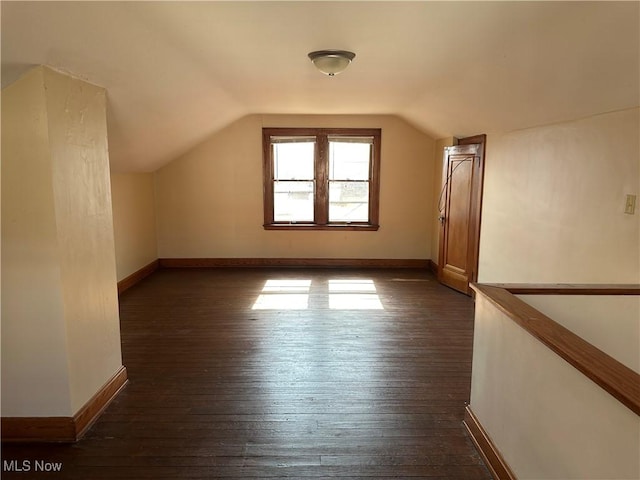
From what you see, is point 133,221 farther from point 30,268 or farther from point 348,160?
point 30,268

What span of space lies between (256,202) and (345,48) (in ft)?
12.6

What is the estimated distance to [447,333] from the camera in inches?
155

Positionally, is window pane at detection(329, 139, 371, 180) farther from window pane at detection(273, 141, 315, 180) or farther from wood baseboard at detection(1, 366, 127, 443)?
wood baseboard at detection(1, 366, 127, 443)

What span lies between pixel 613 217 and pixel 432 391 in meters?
1.57

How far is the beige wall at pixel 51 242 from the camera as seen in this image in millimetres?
2121

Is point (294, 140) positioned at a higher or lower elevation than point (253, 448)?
higher

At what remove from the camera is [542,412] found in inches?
67.3

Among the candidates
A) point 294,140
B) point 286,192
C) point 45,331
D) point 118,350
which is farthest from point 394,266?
point 45,331

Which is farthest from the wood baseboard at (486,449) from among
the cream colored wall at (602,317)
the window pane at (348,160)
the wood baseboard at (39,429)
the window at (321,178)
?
the window pane at (348,160)

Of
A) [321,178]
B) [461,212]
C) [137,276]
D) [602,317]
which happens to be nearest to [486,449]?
[602,317]

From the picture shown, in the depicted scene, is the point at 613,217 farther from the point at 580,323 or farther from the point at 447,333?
the point at 447,333

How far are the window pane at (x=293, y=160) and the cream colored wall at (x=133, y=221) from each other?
183 cm

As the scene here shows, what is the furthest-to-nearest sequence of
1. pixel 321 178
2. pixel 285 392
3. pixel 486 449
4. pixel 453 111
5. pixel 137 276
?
pixel 321 178 → pixel 137 276 → pixel 453 111 → pixel 285 392 → pixel 486 449

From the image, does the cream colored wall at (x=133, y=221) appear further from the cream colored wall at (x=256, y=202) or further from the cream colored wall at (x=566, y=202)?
the cream colored wall at (x=566, y=202)
